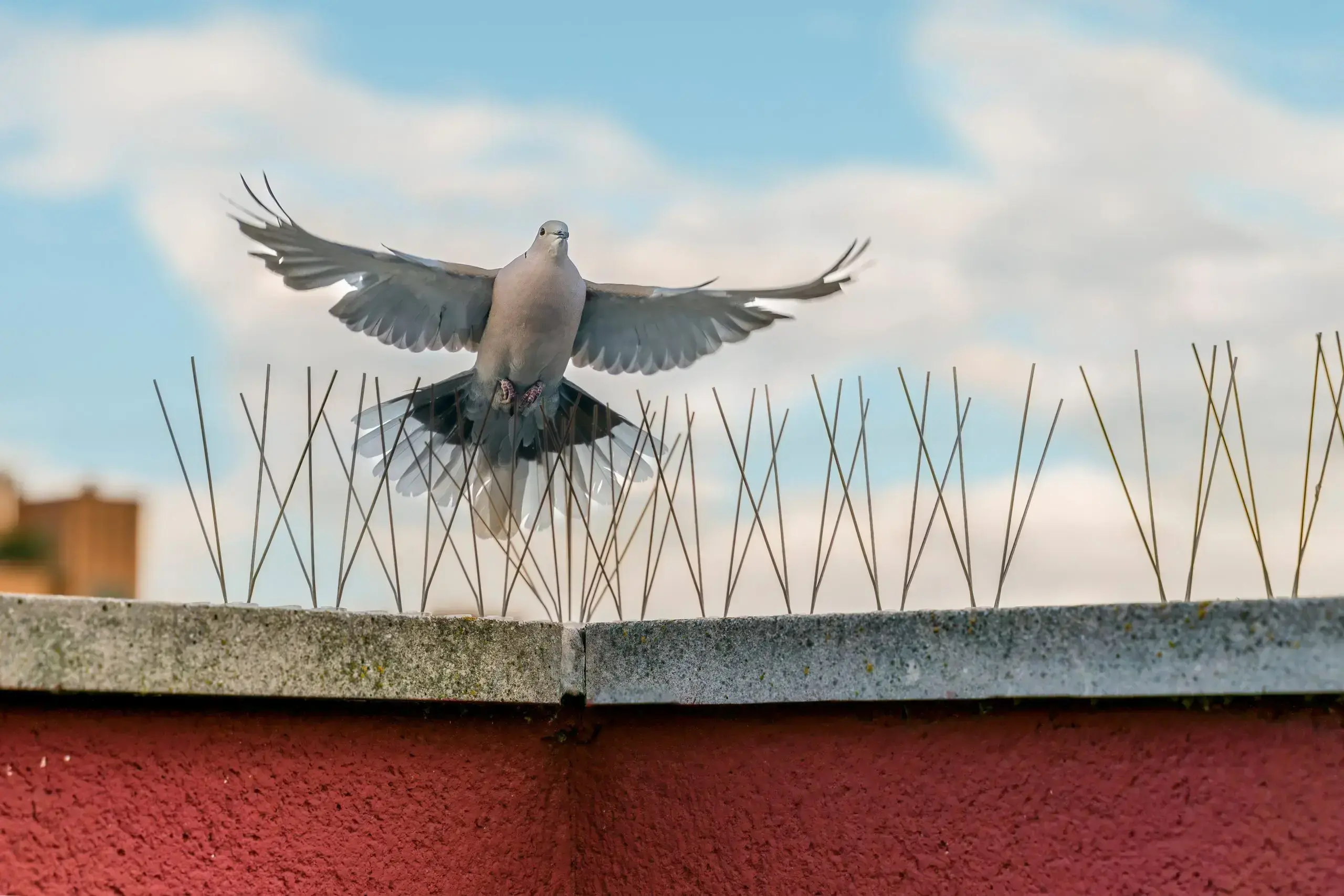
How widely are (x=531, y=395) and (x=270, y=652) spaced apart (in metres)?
3.09

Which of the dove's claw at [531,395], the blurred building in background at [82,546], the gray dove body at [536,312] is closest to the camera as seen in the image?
the gray dove body at [536,312]

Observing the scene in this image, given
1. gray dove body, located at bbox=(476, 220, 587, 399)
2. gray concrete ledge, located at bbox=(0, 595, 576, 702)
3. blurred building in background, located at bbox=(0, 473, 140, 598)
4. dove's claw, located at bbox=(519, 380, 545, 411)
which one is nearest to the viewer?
gray concrete ledge, located at bbox=(0, 595, 576, 702)

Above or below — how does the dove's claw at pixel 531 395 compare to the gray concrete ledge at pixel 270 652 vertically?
above

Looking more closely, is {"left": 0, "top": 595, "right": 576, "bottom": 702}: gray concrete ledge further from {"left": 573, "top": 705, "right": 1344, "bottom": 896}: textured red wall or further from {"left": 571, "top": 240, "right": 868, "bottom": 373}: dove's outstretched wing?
{"left": 571, "top": 240, "right": 868, "bottom": 373}: dove's outstretched wing

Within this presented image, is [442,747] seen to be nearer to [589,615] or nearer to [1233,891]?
[589,615]

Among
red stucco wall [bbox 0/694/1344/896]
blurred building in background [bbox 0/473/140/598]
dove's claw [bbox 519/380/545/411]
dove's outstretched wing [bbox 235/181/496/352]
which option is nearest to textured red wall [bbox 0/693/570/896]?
red stucco wall [bbox 0/694/1344/896]

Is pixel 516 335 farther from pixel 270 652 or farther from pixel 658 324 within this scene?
pixel 270 652

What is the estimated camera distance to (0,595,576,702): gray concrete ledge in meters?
1.86

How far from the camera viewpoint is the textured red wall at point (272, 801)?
6.29ft

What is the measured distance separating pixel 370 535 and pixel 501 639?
46 cm

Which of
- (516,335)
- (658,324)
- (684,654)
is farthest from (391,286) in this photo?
(684,654)

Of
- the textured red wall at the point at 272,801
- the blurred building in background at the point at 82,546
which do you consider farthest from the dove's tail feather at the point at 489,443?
the blurred building in background at the point at 82,546

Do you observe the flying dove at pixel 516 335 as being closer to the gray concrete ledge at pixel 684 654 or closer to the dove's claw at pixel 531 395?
the dove's claw at pixel 531 395

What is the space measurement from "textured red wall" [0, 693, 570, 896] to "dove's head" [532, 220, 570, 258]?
250 cm
